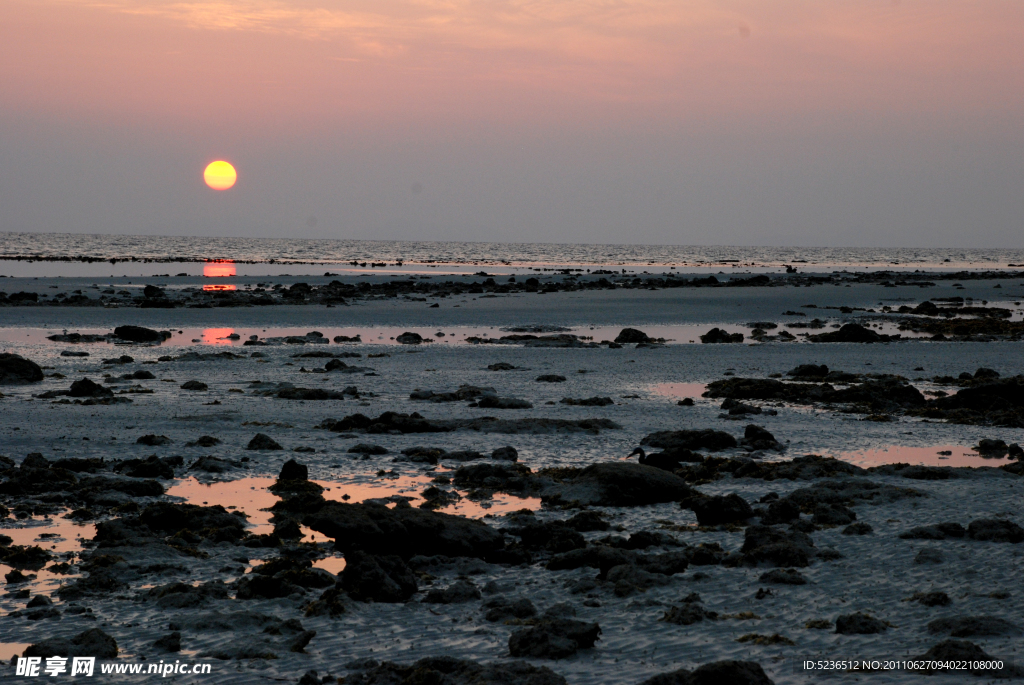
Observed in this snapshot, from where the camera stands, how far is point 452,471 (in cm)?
1912

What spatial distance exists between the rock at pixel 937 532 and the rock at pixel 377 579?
24.1 ft

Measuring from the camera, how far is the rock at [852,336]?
145 feet

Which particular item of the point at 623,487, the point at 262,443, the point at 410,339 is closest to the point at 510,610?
the point at 623,487

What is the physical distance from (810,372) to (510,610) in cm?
2399

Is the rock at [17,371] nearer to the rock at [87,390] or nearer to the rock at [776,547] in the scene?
the rock at [87,390]

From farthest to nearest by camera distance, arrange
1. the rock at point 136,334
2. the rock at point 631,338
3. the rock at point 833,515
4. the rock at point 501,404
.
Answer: the rock at point 631,338, the rock at point 136,334, the rock at point 501,404, the rock at point 833,515

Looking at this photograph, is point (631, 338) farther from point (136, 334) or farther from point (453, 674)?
point (453, 674)

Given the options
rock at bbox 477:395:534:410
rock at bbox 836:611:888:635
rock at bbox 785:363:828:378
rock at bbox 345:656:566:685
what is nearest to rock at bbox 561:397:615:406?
rock at bbox 477:395:534:410

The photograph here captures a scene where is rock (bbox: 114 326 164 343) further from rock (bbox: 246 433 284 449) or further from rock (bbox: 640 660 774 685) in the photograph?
rock (bbox: 640 660 774 685)

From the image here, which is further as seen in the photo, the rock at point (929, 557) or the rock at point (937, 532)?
the rock at point (937, 532)

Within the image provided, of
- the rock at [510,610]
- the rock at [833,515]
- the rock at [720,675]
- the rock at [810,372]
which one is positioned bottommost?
the rock at [510,610]

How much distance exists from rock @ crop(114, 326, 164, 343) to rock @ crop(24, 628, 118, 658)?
34928 mm

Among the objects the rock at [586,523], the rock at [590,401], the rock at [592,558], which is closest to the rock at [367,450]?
the rock at [586,523]

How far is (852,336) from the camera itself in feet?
145
